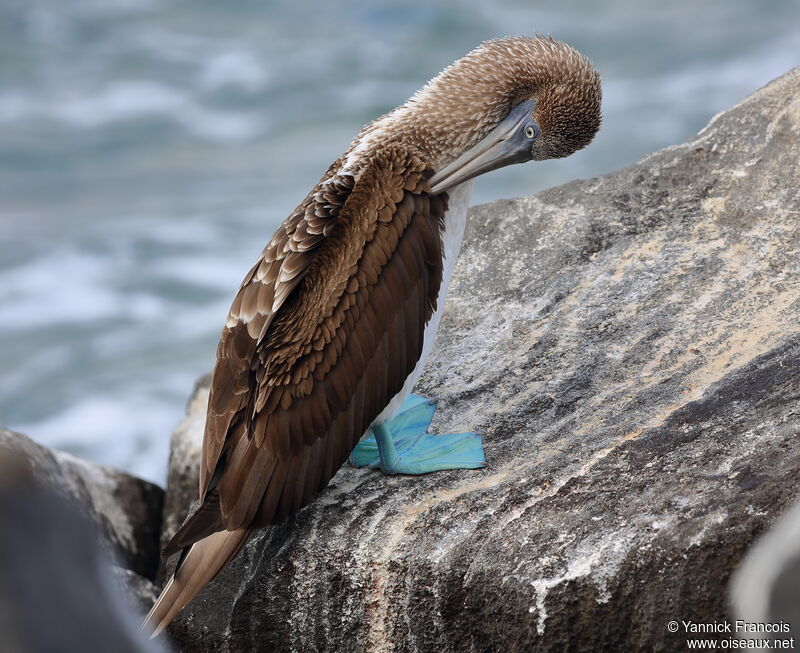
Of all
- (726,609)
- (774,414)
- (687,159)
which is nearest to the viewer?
(726,609)

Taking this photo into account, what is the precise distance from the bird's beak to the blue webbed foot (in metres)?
1.08

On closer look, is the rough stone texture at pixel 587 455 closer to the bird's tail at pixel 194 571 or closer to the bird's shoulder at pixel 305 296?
the bird's tail at pixel 194 571

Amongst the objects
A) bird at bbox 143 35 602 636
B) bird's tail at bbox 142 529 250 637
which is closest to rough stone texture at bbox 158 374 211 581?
bird at bbox 143 35 602 636

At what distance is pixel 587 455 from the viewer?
4.18 meters

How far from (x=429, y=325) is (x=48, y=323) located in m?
9.50

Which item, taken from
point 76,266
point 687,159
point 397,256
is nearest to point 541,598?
point 397,256

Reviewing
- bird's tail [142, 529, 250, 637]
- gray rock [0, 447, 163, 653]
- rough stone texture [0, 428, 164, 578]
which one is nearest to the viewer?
gray rock [0, 447, 163, 653]

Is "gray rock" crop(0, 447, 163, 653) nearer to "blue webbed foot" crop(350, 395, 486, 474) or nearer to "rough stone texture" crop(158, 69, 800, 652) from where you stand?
"rough stone texture" crop(158, 69, 800, 652)

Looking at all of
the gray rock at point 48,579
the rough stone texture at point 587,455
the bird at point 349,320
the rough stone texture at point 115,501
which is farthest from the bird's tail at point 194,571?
the gray rock at point 48,579

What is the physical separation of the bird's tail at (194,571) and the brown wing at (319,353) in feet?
0.19

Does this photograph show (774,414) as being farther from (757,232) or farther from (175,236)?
(175,236)

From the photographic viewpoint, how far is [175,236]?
1438 cm

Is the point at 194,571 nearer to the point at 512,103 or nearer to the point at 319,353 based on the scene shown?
the point at 319,353

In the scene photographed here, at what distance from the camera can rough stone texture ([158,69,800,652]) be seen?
367 cm
